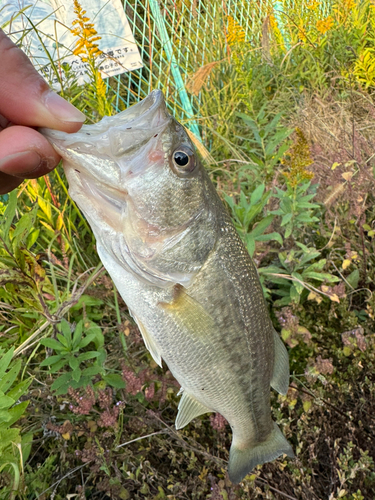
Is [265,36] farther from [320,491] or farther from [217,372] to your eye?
[320,491]

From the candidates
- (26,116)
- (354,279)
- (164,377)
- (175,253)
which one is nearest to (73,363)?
(164,377)

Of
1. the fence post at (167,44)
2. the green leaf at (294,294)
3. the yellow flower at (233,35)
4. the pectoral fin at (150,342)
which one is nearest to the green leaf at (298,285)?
the green leaf at (294,294)

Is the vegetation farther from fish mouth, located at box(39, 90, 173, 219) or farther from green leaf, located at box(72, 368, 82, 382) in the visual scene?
fish mouth, located at box(39, 90, 173, 219)

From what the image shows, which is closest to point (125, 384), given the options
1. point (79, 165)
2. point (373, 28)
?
point (79, 165)

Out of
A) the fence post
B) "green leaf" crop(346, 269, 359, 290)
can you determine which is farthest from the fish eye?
the fence post

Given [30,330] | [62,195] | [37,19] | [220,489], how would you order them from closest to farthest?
1. [220,489]
2. [30,330]
3. [62,195]
4. [37,19]

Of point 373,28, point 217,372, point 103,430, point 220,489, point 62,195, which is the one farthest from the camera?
point 373,28
